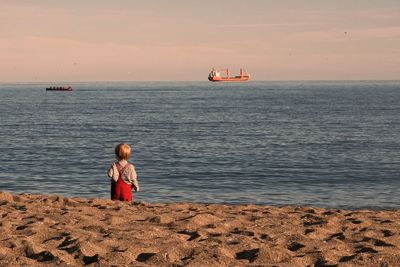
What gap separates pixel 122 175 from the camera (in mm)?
12188

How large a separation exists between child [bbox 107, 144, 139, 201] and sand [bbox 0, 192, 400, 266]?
0.59 metres

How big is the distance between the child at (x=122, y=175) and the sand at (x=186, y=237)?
0.59 metres

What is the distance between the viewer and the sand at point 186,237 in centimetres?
731

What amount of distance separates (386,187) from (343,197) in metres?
3.07

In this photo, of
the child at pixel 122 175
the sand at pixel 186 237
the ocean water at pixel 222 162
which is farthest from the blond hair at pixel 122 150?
the ocean water at pixel 222 162

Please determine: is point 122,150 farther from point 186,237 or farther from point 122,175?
point 186,237

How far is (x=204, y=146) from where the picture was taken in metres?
37.5

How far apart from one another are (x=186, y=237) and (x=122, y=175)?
3.84 meters

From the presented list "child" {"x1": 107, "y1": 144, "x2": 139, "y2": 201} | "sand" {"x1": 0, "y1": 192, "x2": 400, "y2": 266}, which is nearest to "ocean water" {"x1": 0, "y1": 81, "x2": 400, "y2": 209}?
"child" {"x1": 107, "y1": 144, "x2": 139, "y2": 201}

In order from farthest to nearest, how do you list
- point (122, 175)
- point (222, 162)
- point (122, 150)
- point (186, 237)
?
point (222, 162) → point (122, 175) → point (122, 150) → point (186, 237)

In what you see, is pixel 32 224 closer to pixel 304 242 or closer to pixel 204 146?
pixel 304 242

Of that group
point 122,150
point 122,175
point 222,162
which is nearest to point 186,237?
point 122,150

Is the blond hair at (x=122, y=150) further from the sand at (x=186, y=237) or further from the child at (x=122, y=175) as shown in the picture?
the sand at (x=186, y=237)

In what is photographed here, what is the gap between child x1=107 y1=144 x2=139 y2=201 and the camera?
11.9 metres
